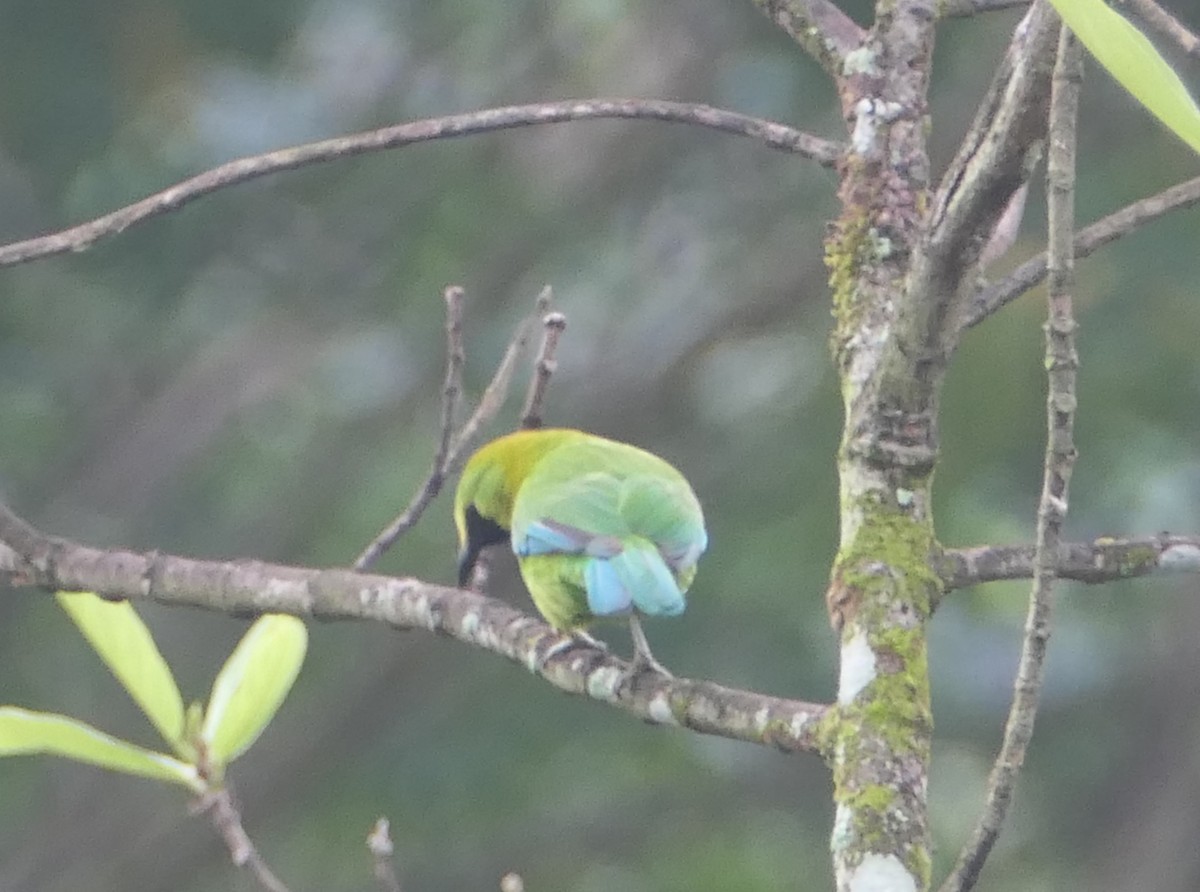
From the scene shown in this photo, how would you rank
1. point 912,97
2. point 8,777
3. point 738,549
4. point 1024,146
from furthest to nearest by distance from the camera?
point 8,777
point 738,549
point 912,97
point 1024,146

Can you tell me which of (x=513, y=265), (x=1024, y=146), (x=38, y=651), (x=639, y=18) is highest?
(x=639, y=18)

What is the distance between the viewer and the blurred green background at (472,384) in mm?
4754

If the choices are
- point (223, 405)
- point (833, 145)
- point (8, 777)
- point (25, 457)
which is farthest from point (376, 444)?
point (833, 145)

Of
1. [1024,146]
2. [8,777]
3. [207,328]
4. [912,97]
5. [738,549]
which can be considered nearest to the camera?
[1024,146]

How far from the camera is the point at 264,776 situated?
547 centimetres

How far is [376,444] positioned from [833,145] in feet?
12.2

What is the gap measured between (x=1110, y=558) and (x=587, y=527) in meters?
1.09

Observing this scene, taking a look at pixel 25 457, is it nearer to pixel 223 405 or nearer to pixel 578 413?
pixel 223 405

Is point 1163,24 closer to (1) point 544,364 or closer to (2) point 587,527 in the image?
(1) point 544,364

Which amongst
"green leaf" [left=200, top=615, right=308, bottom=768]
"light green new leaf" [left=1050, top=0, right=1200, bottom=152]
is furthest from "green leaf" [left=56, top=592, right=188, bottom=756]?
"light green new leaf" [left=1050, top=0, right=1200, bottom=152]

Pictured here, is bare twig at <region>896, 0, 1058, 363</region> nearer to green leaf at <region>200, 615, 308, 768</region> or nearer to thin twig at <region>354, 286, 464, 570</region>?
thin twig at <region>354, 286, 464, 570</region>

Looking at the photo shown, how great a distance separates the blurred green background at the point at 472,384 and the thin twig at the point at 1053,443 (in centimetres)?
356

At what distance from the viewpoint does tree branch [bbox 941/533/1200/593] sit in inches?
62.7

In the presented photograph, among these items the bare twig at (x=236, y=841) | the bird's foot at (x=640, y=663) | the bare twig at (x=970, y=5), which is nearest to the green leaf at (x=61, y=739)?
the bare twig at (x=236, y=841)
